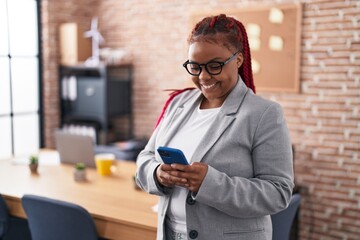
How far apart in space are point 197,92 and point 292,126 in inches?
93.1

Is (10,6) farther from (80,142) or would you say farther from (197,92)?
(197,92)

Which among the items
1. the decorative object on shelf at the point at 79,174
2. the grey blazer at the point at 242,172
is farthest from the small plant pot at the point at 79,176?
the grey blazer at the point at 242,172

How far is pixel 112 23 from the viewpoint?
191 inches

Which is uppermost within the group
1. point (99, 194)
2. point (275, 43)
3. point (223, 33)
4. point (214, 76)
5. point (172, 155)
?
point (275, 43)

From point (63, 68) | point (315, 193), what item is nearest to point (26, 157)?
point (63, 68)

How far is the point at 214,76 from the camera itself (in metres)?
1.40

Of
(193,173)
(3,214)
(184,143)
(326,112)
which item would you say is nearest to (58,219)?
(3,214)

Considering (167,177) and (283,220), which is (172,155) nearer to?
(167,177)

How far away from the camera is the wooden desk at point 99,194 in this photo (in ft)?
6.38

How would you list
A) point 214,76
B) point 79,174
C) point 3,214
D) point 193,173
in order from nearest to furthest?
point 193,173
point 214,76
point 3,214
point 79,174

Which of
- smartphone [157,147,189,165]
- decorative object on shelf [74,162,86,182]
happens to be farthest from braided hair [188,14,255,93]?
decorative object on shelf [74,162,86,182]

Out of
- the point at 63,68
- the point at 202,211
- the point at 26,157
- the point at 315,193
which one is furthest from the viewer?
the point at 63,68

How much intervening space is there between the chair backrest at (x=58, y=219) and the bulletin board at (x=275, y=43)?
95.7 inches

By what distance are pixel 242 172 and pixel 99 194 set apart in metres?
1.17
